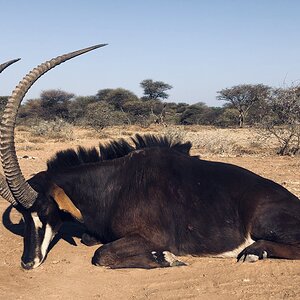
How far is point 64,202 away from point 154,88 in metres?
47.1

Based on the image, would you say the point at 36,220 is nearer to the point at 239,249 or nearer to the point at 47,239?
the point at 47,239

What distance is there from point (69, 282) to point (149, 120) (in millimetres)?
33623

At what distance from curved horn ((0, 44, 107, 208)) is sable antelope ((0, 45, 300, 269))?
11 mm

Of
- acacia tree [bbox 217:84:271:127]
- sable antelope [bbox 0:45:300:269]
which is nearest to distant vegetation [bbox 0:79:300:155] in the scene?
acacia tree [bbox 217:84:271:127]

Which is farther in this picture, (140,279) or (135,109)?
(135,109)

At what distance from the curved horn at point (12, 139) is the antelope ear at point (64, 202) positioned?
226 mm

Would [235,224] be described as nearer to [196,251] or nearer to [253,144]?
[196,251]

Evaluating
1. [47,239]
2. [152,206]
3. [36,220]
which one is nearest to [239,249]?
[152,206]

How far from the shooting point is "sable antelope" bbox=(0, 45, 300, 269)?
553 centimetres

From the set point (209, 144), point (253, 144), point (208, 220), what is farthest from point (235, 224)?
point (253, 144)

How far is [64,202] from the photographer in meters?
5.69

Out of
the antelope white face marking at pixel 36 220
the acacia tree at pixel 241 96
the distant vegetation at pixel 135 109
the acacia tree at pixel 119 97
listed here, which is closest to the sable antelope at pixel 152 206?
the antelope white face marking at pixel 36 220

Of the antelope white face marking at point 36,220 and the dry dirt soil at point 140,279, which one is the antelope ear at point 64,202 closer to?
the antelope white face marking at point 36,220

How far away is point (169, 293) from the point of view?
466cm
